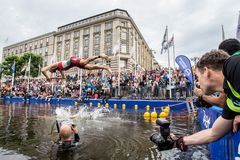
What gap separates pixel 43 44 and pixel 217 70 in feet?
259

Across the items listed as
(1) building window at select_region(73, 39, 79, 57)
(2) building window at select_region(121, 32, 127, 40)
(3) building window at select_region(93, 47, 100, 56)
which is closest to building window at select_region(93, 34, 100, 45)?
(3) building window at select_region(93, 47, 100, 56)

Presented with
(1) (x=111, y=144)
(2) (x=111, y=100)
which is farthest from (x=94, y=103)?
(1) (x=111, y=144)

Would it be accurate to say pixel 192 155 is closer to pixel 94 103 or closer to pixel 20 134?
pixel 20 134

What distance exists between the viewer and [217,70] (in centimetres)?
238

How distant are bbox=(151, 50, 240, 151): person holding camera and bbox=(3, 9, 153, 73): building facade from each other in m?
42.0

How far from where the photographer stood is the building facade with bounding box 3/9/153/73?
2012 inches

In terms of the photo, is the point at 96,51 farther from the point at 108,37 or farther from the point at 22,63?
the point at 22,63

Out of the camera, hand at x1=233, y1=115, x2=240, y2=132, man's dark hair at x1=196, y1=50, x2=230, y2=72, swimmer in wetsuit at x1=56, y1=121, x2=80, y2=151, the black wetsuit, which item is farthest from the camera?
swimmer in wetsuit at x1=56, y1=121, x2=80, y2=151

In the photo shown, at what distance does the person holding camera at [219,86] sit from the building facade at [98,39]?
1654 inches

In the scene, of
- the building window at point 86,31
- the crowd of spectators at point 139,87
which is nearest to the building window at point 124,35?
the building window at point 86,31

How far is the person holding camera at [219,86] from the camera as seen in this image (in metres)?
1.92

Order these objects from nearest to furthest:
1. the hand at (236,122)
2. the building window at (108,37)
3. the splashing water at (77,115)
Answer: the hand at (236,122) → the splashing water at (77,115) → the building window at (108,37)

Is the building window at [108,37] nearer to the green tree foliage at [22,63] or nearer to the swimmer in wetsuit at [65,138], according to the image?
the green tree foliage at [22,63]

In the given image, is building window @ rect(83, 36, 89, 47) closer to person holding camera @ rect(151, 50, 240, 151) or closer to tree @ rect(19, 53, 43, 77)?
tree @ rect(19, 53, 43, 77)
